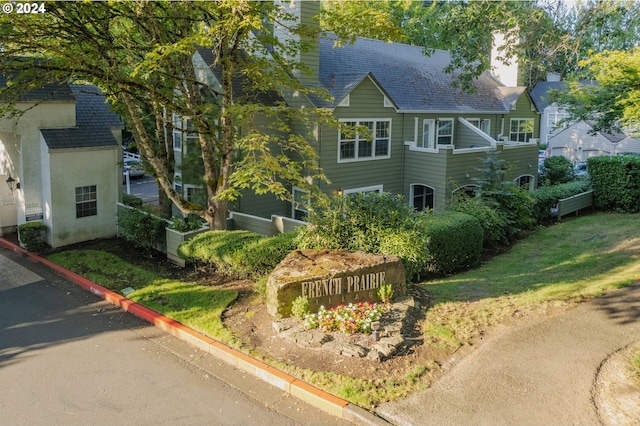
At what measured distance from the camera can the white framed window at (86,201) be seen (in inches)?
648

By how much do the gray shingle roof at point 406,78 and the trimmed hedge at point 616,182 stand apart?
5.84m

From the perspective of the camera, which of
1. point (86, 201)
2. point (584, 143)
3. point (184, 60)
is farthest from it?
point (584, 143)

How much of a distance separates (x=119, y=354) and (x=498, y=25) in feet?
43.7

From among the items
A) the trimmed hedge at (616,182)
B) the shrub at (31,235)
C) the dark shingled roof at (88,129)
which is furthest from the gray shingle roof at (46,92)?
the trimmed hedge at (616,182)

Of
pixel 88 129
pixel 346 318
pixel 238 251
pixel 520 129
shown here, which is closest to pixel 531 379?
pixel 346 318

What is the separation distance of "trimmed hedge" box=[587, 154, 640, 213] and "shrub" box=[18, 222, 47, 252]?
2182 cm

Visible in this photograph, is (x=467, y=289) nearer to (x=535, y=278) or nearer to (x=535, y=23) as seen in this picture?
(x=535, y=278)

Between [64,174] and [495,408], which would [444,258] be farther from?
[64,174]

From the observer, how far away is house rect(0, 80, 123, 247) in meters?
15.8

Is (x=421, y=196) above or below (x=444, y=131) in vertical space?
below

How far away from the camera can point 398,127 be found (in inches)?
816

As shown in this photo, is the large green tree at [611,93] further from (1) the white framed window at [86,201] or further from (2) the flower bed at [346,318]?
(1) the white framed window at [86,201]

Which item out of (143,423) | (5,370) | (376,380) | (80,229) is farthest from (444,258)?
(80,229)

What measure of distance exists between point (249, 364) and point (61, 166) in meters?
11.5
